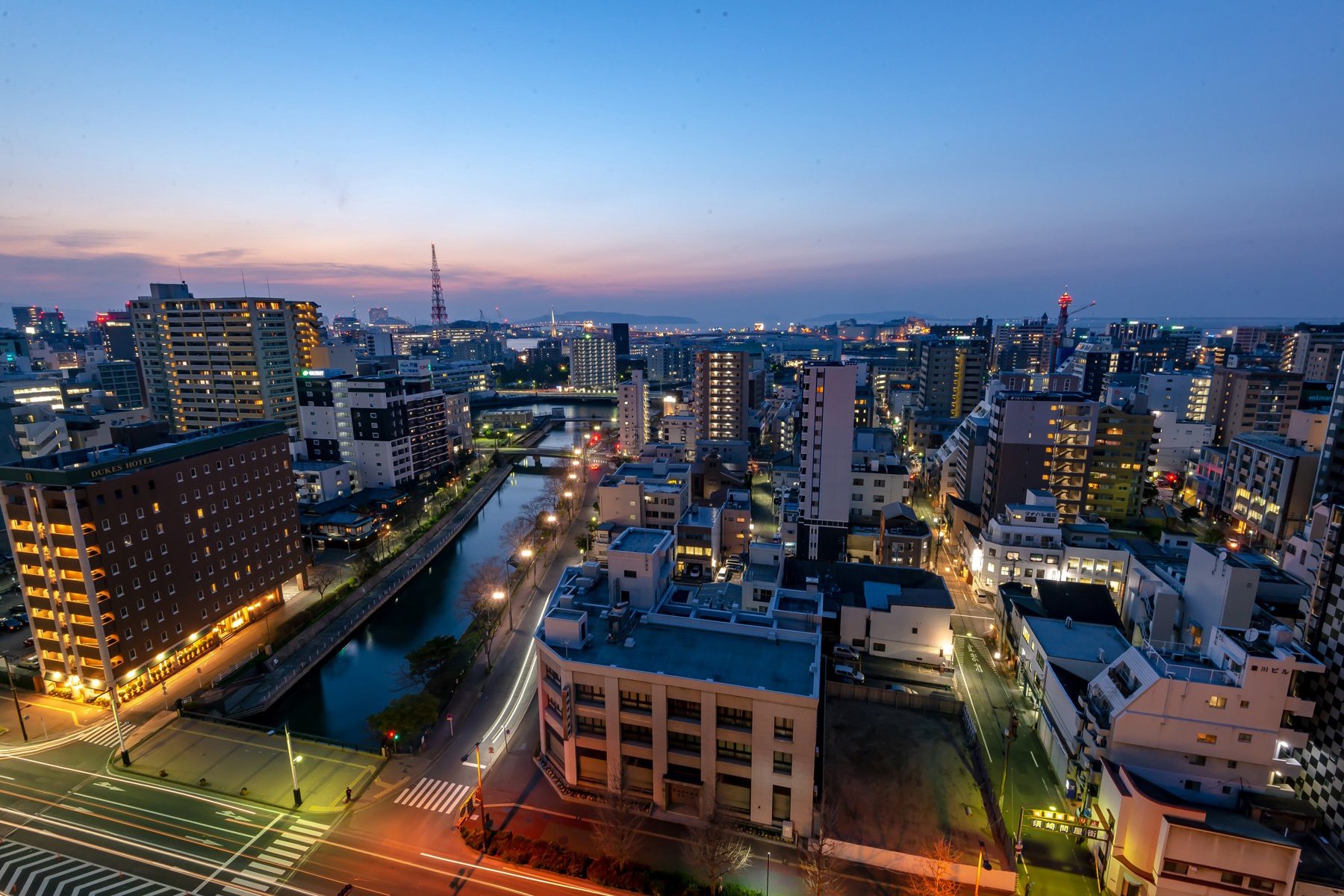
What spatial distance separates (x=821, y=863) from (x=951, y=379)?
77.5 metres

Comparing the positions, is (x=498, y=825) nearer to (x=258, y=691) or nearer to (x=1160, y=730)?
(x=258, y=691)

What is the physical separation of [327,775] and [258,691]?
8.81 m

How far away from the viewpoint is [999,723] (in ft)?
78.8

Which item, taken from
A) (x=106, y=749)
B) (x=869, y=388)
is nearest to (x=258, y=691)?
(x=106, y=749)

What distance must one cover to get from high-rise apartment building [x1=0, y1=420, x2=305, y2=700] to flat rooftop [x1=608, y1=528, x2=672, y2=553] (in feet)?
68.3

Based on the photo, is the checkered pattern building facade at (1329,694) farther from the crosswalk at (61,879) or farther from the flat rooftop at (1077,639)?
the crosswalk at (61,879)

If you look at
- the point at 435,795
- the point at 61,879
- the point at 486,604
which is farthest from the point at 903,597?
the point at 61,879

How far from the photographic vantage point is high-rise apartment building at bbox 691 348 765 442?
7231 centimetres

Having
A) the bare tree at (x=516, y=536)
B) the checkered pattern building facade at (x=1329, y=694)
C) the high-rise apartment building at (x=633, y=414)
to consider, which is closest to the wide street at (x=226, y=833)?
the bare tree at (x=516, y=536)

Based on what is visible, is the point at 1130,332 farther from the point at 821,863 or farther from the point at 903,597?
the point at 821,863

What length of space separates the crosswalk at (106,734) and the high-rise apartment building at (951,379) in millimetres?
80640

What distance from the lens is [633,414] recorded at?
236 ft

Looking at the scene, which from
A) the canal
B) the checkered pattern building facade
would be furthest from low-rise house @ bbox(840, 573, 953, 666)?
the canal

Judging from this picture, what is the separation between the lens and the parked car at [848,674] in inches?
1012
